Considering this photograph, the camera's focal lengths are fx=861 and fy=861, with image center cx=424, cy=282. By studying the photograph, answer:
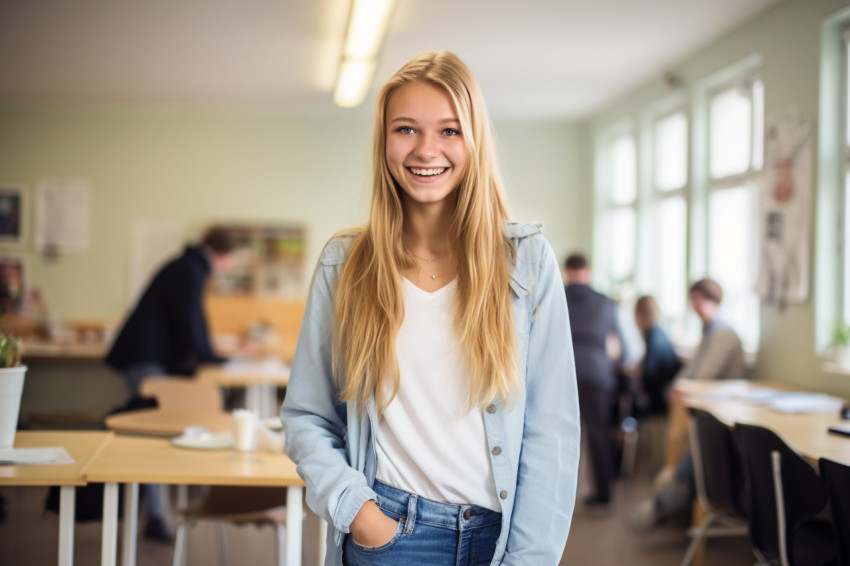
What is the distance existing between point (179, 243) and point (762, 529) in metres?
6.50

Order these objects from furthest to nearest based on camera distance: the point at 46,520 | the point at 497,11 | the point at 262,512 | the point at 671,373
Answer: the point at 671,373, the point at 497,11, the point at 46,520, the point at 262,512

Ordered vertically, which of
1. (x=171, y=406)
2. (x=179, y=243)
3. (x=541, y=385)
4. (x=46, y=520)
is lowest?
(x=46, y=520)

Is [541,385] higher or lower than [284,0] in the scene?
lower

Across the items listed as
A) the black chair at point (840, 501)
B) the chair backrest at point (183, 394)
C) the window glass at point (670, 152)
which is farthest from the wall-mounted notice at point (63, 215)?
the black chair at point (840, 501)

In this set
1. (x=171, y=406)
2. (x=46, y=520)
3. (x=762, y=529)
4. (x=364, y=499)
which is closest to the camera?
(x=364, y=499)

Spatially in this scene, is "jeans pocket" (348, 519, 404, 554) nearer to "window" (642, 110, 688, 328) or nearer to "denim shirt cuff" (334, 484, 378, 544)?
"denim shirt cuff" (334, 484, 378, 544)

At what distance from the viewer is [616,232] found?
321 inches

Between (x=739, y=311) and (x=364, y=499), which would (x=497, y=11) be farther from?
(x=364, y=499)

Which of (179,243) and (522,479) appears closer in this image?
(522,479)

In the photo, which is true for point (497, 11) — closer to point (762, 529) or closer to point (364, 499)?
point (762, 529)

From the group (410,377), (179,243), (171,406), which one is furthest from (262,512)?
(179,243)

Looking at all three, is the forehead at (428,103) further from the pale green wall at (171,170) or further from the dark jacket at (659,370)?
the pale green wall at (171,170)

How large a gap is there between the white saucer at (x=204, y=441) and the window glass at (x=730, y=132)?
408cm

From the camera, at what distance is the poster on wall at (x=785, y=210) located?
4715mm
